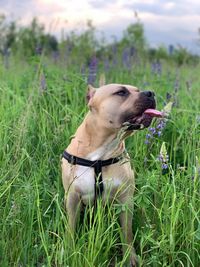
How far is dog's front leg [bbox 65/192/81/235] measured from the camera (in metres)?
2.96

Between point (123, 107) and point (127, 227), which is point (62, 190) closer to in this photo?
point (127, 227)

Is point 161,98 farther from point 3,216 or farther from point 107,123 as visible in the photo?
point 3,216

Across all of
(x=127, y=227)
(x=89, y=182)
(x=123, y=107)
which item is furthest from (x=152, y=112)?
(x=127, y=227)

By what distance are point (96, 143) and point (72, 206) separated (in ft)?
1.42

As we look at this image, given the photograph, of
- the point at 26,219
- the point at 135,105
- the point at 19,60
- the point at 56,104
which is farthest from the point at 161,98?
the point at 19,60

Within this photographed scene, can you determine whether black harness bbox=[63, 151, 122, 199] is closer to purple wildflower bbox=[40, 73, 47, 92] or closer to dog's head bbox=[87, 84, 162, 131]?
dog's head bbox=[87, 84, 162, 131]

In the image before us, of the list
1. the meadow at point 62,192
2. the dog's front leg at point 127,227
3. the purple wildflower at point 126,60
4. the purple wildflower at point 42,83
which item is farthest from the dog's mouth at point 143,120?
the purple wildflower at point 126,60

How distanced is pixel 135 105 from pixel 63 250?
1033 millimetres

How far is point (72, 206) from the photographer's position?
297cm

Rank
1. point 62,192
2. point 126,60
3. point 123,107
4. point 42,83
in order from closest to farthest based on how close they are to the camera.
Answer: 1. point 123,107
2. point 62,192
3. point 42,83
4. point 126,60

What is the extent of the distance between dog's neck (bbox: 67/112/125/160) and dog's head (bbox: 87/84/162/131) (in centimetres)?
5

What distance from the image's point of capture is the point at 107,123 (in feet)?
9.90

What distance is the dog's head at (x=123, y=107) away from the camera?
292 cm

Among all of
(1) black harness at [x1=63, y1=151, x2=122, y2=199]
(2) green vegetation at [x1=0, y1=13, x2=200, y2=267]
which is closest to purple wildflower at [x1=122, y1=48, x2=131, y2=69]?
(2) green vegetation at [x1=0, y1=13, x2=200, y2=267]
